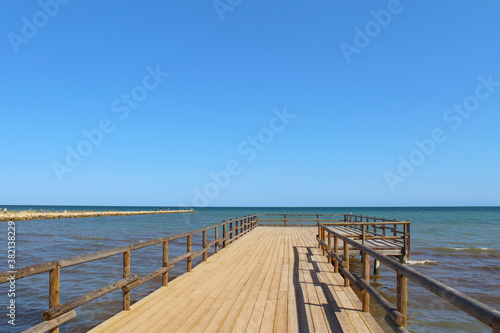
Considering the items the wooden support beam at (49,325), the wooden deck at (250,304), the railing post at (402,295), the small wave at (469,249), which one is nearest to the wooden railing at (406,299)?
the railing post at (402,295)

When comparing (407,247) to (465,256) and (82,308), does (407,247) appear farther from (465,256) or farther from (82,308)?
(82,308)

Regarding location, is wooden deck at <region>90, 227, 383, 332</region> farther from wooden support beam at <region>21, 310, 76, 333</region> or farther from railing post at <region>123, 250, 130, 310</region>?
wooden support beam at <region>21, 310, 76, 333</region>

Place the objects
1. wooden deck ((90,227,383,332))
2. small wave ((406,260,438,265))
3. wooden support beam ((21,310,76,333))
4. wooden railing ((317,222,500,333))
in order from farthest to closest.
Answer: small wave ((406,260,438,265)) < wooden deck ((90,227,383,332)) < wooden support beam ((21,310,76,333)) < wooden railing ((317,222,500,333))

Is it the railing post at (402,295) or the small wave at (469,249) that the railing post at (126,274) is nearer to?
the railing post at (402,295)

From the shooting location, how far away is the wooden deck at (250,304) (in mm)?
4586

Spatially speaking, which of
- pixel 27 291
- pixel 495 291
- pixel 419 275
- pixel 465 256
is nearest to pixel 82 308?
pixel 27 291

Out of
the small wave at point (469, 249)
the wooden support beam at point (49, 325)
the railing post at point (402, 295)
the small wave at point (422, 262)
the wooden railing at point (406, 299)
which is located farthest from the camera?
the small wave at point (469, 249)

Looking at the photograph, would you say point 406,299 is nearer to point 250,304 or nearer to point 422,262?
point 250,304

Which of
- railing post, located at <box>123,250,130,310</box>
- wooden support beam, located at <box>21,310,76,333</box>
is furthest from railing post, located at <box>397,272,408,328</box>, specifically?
railing post, located at <box>123,250,130,310</box>

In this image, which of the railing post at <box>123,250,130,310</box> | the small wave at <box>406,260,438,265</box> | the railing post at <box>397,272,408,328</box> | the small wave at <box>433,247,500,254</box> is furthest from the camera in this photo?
the small wave at <box>433,247,500,254</box>

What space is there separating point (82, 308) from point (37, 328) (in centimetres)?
635

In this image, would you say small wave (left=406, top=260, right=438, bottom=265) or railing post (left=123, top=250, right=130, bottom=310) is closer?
railing post (left=123, top=250, right=130, bottom=310)

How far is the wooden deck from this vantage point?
4.59 m

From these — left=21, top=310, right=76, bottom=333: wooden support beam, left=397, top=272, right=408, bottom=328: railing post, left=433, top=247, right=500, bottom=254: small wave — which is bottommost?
left=433, top=247, right=500, bottom=254: small wave
